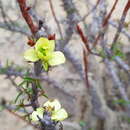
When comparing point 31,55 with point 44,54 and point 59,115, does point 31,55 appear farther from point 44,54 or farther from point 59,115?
point 59,115

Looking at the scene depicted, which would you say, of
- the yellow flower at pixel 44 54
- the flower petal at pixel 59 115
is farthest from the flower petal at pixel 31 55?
the flower petal at pixel 59 115

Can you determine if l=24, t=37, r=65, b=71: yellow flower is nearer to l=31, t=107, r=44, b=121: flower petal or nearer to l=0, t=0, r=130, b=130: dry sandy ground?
l=31, t=107, r=44, b=121: flower petal

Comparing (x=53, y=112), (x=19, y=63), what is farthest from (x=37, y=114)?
(x=19, y=63)

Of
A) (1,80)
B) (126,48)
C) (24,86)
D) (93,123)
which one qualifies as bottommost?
(93,123)

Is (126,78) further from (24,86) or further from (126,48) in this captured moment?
(24,86)

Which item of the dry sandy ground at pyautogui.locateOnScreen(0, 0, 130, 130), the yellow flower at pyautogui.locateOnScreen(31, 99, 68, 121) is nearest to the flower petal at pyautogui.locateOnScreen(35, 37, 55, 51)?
the yellow flower at pyautogui.locateOnScreen(31, 99, 68, 121)

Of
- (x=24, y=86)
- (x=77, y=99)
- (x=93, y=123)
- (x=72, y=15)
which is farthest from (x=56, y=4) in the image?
(x=24, y=86)

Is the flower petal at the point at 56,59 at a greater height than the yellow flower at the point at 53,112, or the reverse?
the flower petal at the point at 56,59

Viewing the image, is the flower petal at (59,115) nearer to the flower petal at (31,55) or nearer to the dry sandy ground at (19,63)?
the flower petal at (31,55)
